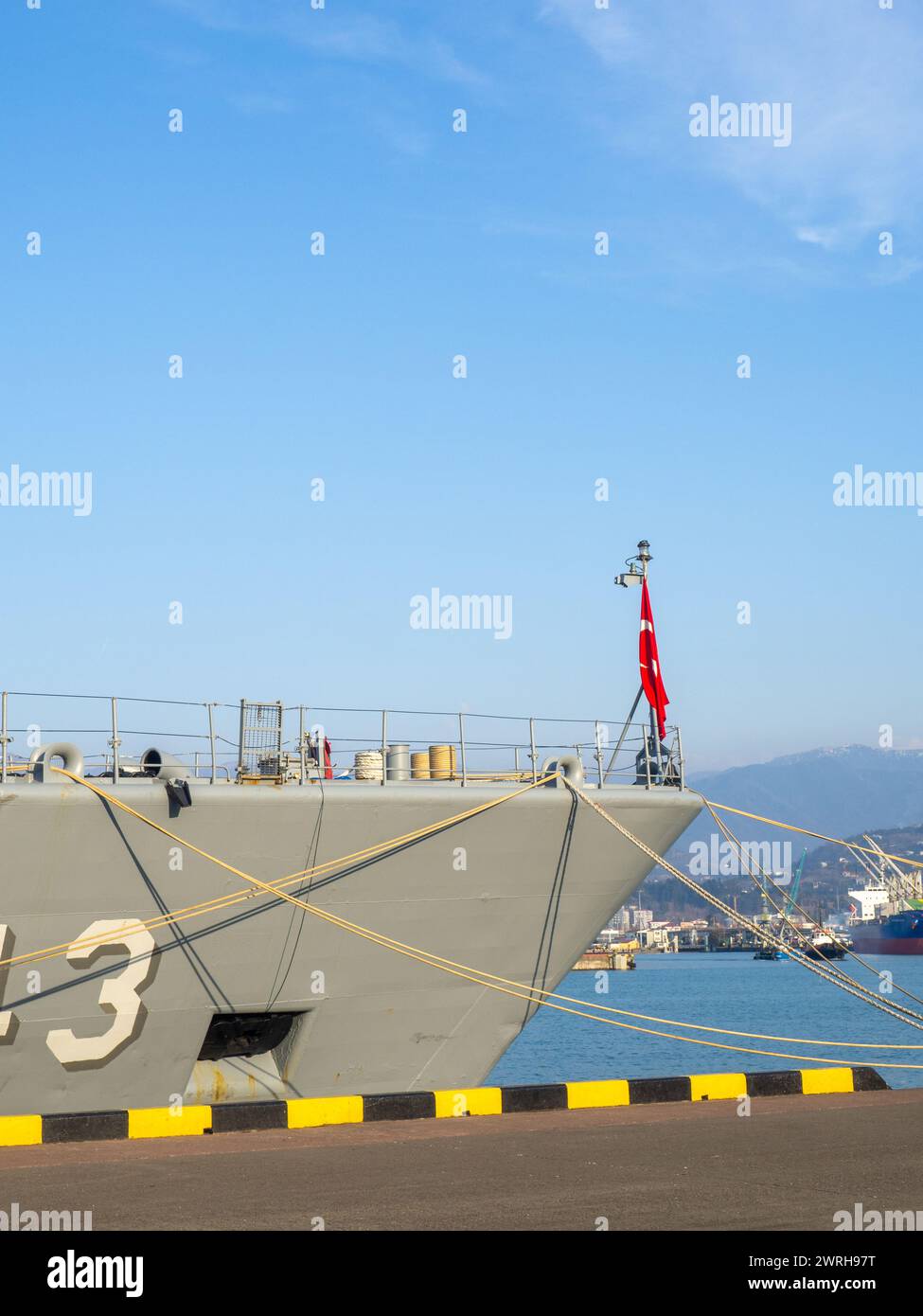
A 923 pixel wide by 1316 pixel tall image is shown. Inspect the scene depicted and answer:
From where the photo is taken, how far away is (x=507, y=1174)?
32.2 ft

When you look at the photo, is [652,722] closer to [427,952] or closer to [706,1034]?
[427,952]

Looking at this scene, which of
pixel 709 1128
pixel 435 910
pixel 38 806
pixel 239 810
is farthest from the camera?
pixel 435 910

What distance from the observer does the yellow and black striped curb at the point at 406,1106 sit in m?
11.8

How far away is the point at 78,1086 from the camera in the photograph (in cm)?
1452

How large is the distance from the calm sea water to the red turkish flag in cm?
1435

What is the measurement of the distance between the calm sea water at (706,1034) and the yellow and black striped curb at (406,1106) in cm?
1578

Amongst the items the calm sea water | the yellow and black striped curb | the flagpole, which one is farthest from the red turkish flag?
the calm sea water

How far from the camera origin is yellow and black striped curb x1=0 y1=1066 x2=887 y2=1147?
466 inches

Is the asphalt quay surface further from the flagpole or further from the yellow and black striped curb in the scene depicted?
the flagpole

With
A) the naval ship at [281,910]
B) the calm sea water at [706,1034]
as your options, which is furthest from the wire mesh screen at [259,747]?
the calm sea water at [706,1034]
